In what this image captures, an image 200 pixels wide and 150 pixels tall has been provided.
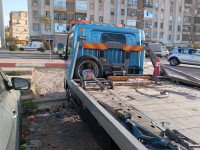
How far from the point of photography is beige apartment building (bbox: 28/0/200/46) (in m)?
42.8

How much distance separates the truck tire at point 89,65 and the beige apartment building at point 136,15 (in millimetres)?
32770

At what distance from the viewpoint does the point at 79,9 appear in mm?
44906

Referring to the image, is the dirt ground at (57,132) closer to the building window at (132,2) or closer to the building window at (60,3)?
the building window at (60,3)

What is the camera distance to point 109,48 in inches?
188

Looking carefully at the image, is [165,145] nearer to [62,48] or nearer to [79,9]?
[62,48]

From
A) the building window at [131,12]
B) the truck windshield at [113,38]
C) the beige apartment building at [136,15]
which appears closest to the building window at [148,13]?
the beige apartment building at [136,15]

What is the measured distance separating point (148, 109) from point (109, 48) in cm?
257

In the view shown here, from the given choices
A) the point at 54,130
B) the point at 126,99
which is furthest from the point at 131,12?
the point at 126,99

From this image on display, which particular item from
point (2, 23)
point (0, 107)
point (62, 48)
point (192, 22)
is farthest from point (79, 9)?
point (0, 107)

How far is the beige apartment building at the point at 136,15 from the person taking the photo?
141 ft

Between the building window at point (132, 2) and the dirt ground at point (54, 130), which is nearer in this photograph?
the dirt ground at point (54, 130)

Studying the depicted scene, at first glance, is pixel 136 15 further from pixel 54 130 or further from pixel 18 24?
pixel 18 24

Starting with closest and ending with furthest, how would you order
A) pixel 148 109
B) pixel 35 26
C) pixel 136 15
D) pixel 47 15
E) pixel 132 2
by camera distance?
1. pixel 148 109
2. pixel 47 15
3. pixel 35 26
4. pixel 132 2
5. pixel 136 15

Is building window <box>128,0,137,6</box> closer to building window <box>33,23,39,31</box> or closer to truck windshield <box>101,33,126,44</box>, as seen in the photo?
building window <box>33,23,39,31</box>
